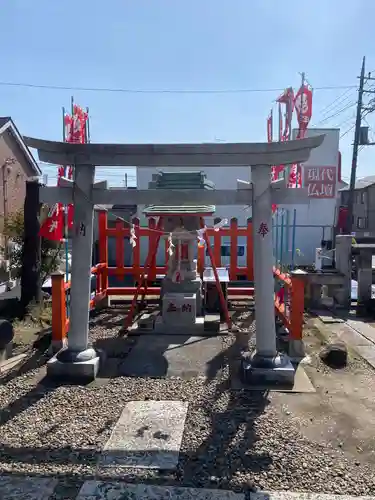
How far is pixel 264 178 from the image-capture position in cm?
531

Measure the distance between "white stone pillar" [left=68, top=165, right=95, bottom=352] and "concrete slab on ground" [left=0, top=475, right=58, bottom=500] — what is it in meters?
2.30

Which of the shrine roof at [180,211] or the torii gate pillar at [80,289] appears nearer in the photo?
the torii gate pillar at [80,289]

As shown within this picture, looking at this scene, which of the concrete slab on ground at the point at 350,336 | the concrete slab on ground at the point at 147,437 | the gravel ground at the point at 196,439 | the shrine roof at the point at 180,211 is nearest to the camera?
the gravel ground at the point at 196,439

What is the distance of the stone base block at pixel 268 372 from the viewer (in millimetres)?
5277

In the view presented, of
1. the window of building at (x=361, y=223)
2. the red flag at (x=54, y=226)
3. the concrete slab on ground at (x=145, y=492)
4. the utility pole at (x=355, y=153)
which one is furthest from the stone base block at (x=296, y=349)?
the window of building at (x=361, y=223)

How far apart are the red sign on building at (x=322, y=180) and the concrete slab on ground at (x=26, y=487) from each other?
64.5ft

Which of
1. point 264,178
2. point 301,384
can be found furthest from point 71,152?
point 301,384

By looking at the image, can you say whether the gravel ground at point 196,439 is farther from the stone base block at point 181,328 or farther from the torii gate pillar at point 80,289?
the stone base block at point 181,328

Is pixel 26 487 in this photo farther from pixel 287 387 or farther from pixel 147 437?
pixel 287 387

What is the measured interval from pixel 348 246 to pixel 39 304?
292 inches

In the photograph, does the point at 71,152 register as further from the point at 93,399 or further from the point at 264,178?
the point at 93,399

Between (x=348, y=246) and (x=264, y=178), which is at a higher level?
(x=264, y=178)

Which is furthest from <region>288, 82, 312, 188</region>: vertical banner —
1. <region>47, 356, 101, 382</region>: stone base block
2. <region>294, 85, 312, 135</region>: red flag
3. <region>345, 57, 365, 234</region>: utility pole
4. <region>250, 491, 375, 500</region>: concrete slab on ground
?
<region>345, 57, 365, 234</region>: utility pole

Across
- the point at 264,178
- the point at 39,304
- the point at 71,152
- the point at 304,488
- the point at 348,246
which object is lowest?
the point at 304,488
